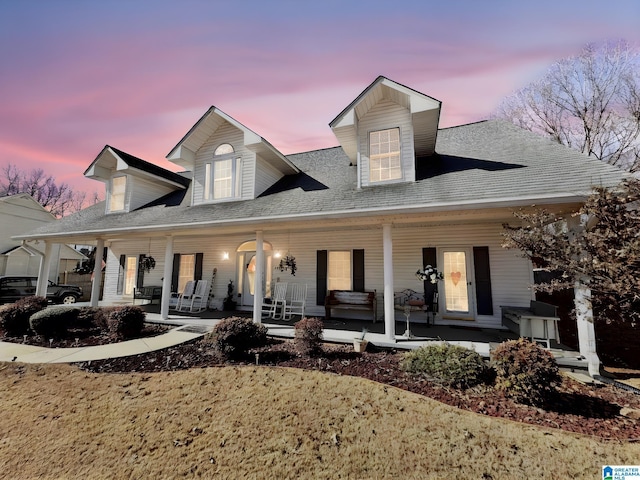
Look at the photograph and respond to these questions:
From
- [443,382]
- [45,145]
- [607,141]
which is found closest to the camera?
[443,382]

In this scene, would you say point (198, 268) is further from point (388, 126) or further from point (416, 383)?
point (416, 383)

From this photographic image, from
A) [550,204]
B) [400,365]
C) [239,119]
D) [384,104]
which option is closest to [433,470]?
[400,365]

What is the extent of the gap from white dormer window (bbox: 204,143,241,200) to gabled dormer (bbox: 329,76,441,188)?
3887 mm

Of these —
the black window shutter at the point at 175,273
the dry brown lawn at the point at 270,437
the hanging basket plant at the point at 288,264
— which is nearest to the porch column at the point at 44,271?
Result: the black window shutter at the point at 175,273

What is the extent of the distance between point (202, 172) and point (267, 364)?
7.73 metres

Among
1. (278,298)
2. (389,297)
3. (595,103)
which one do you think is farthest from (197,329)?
(595,103)

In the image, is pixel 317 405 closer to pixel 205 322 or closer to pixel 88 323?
pixel 205 322

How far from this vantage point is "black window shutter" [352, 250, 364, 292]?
9234mm

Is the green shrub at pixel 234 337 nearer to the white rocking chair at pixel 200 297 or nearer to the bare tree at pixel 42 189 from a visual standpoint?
the white rocking chair at pixel 200 297

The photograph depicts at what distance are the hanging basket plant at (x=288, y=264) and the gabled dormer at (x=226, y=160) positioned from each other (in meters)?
2.49

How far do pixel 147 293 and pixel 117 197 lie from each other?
14.0ft

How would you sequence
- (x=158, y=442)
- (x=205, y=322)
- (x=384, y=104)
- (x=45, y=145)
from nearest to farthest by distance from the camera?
1. (x=158, y=442)
2. (x=384, y=104)
3. (x=205, y=322)
4. (x=45, y=145)

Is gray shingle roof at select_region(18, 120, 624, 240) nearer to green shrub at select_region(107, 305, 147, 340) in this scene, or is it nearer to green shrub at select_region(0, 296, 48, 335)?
green shrub at select_region(107, 305, 147, 340)

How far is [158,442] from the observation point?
326cm
